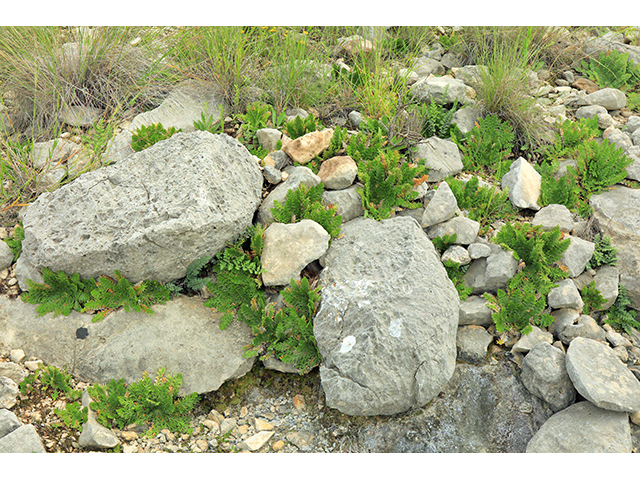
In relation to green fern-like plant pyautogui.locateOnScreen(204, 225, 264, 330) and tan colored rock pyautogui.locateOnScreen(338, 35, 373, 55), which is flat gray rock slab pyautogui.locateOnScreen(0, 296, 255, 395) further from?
tan colored rock pyautogui.locateOnScreen(338, 35, 373, 55)

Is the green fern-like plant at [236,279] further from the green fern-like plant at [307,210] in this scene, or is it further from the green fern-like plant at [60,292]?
the green fern-like plant at [60,292]

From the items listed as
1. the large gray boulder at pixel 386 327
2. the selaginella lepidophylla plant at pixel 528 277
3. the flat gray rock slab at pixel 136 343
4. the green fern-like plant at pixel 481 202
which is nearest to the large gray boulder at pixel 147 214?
the flat gray rock slab at pixel 136 343

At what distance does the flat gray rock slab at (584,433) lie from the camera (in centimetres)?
354

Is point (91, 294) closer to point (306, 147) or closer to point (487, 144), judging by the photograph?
point (306, 147)

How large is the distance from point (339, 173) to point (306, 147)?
531mm

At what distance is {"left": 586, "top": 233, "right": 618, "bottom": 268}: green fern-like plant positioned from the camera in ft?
15.1

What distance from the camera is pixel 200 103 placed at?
5.86 metres

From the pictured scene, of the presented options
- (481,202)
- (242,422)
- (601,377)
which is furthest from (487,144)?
(242,422)

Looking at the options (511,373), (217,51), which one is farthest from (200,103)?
(511,373)

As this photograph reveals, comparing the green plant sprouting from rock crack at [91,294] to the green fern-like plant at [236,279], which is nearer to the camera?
the green plant sprouting from rock crack at [91,294]

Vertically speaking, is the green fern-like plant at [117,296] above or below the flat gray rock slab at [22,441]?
above

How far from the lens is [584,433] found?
142 inches

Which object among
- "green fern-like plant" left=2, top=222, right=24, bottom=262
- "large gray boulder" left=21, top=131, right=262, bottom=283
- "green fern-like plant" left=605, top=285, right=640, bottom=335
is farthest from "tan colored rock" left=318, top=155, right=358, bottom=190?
"green fern-like plant" left=2, top=222, right=24, bottom=262

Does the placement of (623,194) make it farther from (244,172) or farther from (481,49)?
(244,172)
